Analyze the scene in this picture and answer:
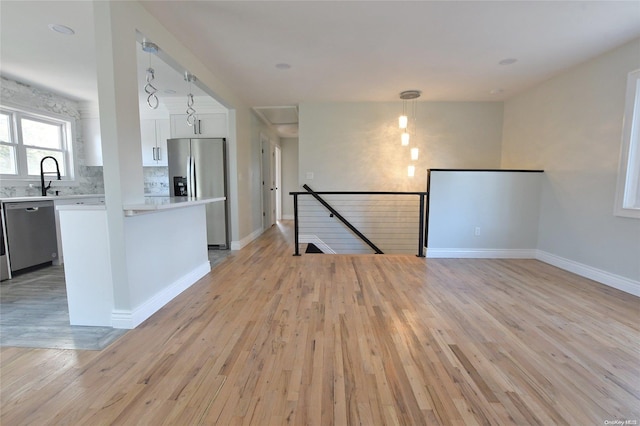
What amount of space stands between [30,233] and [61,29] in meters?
2.38

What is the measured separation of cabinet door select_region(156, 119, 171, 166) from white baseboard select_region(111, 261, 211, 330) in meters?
2.70

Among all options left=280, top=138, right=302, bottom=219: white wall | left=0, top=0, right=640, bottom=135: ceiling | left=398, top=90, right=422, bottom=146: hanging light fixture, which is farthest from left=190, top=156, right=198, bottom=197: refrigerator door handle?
left=280, top=138, right=302, bottom=219: white wall

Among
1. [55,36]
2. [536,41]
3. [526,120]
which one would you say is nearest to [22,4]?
[55,36]

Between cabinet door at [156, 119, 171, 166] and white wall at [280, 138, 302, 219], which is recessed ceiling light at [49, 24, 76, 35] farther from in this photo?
white wall at [280, 138, 302, 219]

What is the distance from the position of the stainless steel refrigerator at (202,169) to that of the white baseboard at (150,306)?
169cm

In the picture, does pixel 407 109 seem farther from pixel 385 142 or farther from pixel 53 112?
pixel 53 112

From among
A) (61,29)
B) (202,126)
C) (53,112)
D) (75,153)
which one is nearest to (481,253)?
(202,126)

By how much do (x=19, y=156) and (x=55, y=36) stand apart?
2172mm

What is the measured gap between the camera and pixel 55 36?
2.54 metres

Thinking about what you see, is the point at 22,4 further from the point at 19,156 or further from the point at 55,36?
the point at 19,156

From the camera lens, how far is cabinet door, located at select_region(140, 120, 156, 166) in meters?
4.58

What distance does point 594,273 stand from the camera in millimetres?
2947

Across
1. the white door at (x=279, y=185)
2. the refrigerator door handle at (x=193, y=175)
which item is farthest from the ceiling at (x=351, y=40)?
the white door at (x=279, y=185)

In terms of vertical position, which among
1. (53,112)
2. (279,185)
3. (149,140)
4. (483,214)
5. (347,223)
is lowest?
(347,223)
